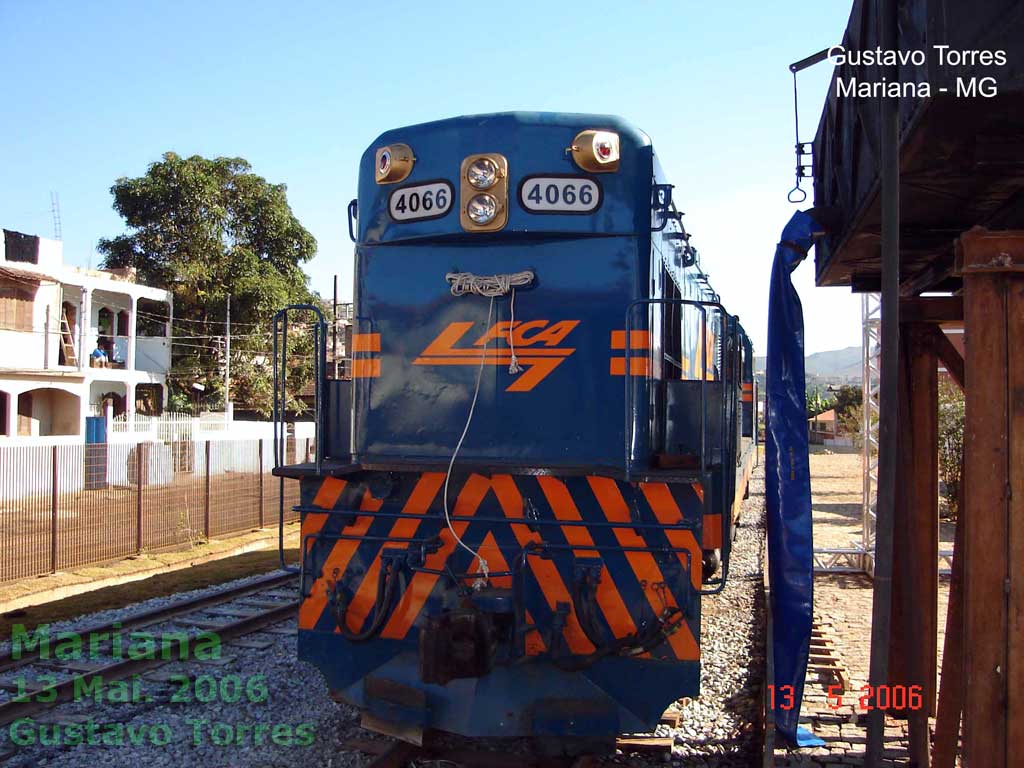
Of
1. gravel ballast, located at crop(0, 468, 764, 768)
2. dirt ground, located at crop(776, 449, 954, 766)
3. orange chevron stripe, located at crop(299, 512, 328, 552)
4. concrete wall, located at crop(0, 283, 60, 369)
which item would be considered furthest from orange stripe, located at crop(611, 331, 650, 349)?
concrete wall, located at crop(0, 283, 60, 369)

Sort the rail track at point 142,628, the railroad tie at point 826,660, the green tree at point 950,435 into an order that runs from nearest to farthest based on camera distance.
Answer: the rail track at point 142,628 < the railroad tie at point 826,660 < the green tree at point 950,435

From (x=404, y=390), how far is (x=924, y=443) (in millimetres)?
3089

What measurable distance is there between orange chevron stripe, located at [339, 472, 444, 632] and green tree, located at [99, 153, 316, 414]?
88.8ft

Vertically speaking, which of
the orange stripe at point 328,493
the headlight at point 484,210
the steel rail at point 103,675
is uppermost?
the headlight at point 484,210

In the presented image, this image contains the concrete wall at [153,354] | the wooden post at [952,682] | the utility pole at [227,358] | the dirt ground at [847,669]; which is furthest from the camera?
the concrete wall at [153,354]

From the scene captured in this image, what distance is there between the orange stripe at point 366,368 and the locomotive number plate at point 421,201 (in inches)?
34.7

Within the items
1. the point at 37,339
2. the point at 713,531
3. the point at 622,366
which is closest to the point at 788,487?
the point at 713,531

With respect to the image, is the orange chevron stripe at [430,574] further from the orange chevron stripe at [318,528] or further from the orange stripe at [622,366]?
the orange stripe at [622,366]

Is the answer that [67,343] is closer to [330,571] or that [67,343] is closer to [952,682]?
[330,571]

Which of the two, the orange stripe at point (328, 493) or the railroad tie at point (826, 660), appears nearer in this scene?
the orange stripe at point (328, 493)

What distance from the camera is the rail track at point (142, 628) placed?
621 cm

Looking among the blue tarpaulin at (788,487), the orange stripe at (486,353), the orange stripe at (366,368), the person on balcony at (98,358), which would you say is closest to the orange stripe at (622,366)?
the orange stripe at (486,353)

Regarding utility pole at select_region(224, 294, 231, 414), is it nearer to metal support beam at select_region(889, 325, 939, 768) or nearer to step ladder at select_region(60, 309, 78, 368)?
step ladder at select_region(60, 309, 78, 368)

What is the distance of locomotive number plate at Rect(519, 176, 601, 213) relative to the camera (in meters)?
5.08
